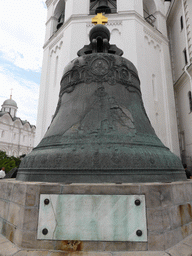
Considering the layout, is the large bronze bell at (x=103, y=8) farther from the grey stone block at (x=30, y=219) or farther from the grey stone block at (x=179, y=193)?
the grey stone block at (x=30, y=219)

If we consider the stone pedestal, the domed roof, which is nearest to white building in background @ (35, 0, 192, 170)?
the stone pedestal

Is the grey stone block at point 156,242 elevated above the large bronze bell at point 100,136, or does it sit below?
below

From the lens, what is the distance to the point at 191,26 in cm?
1071

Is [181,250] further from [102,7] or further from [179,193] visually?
[102,7]

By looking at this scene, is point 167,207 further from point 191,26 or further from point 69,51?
point 191,26

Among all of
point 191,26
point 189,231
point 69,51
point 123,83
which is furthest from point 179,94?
point 189,231

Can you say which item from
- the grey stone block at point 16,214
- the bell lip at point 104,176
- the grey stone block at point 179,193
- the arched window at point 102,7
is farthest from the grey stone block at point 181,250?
the arched window at point 102,7

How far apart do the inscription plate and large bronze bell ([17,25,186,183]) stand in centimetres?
23

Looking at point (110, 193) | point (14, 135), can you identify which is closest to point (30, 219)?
point (110, 193)

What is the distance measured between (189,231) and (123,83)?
1.76m

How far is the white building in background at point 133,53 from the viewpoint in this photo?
991cm

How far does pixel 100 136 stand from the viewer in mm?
1978

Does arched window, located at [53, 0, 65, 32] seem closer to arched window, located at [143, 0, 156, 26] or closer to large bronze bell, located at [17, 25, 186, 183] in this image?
arched window, located at [143, 0, 156, 26]

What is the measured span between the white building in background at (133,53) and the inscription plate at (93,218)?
841 cm
